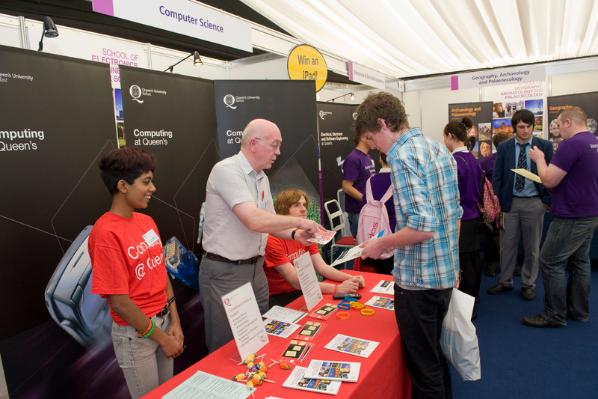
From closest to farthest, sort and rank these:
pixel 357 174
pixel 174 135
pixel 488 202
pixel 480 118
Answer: pixel 174 135 < pixel 357 174 < pixel 488 202 < pixel 480 118

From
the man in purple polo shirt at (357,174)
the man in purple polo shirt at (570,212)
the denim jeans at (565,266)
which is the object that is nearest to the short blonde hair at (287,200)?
the man in purple polo shirt at (357,174)

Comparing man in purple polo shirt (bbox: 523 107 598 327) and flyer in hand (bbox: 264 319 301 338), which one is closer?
flyer in hand (bbox: 264 319 301 338)

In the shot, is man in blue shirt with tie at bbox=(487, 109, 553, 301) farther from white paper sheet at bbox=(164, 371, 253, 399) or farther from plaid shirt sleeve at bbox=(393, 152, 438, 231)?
white paper sheet at bbox=(164, 371, 253, 399)

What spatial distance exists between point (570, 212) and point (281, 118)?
7.73 feet

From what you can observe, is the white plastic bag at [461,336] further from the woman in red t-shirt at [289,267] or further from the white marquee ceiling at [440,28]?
the white marquee ceiling at [440,28]

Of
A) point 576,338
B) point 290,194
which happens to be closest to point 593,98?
point 576,338

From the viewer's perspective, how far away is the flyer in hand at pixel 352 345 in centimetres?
154

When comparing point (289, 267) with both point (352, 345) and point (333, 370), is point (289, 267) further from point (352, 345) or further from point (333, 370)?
point (333, 370)

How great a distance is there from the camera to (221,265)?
1.96 metres

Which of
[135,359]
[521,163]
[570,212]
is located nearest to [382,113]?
[135,359]

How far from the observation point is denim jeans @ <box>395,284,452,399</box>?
160 centimetres

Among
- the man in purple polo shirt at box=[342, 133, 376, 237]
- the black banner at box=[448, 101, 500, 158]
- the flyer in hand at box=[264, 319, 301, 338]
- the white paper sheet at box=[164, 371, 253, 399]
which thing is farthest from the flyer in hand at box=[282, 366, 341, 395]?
the black banner at box=[448, 101, 500, 158]

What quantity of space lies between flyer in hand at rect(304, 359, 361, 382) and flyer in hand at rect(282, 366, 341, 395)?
0.02 m

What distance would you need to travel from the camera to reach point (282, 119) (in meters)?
3.40
